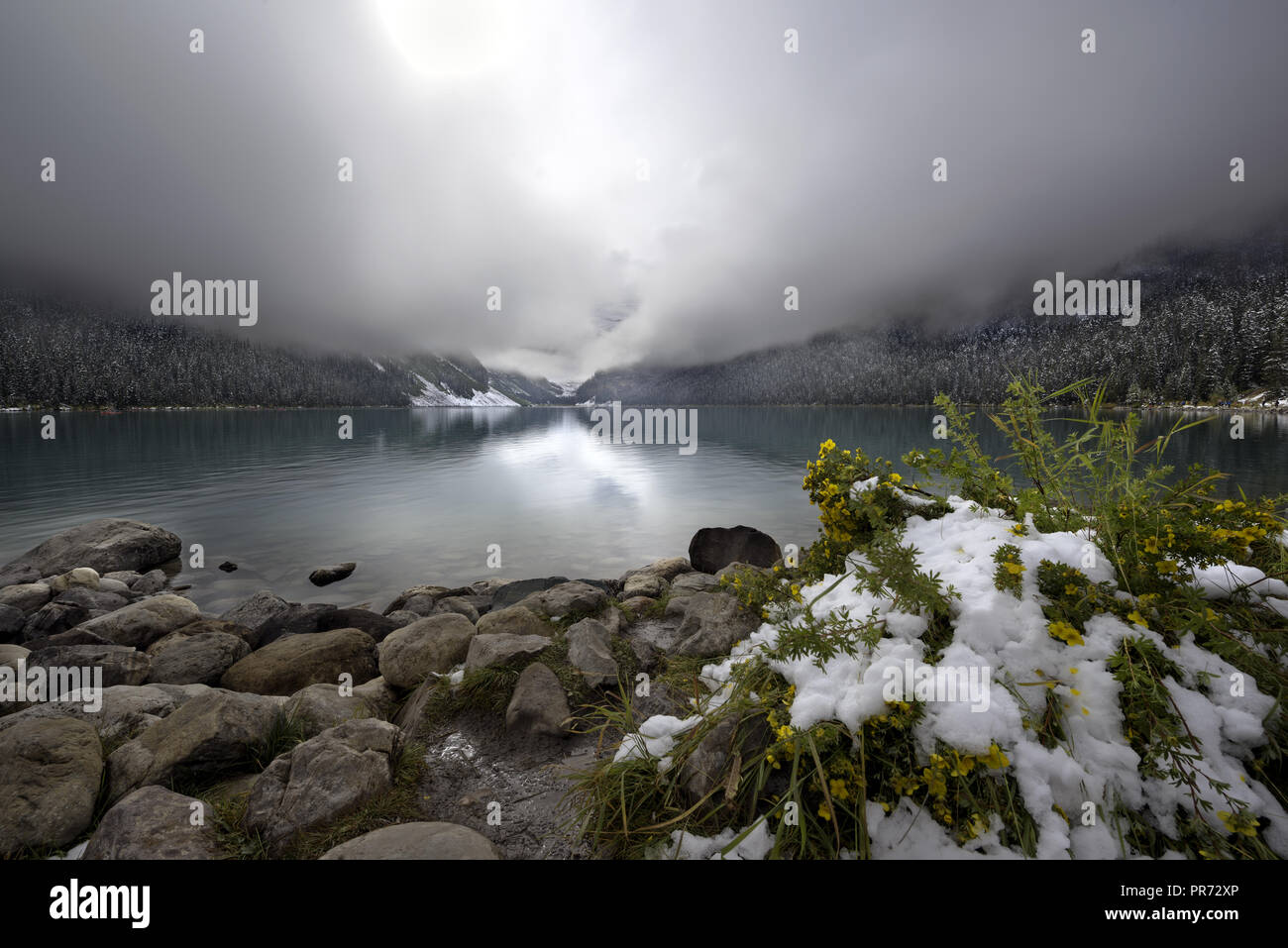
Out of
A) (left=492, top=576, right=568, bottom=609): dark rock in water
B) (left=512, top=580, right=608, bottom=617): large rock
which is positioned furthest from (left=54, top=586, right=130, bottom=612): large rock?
(left=512, top=580, right=608, bottom=617): large rock

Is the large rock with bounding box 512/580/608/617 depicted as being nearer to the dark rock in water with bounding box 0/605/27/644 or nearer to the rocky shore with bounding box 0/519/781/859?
the rocky shore with bounding box 0/519/781/859

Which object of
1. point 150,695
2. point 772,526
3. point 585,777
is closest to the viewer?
point 585,777

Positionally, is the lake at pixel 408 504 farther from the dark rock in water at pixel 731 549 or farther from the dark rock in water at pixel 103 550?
the dark rock in water at pixel 731 549

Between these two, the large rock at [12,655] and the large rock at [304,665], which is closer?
the large rock at [304,665]

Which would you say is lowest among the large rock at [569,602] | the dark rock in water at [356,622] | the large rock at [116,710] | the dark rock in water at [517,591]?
the dark rock in water at [356,622]

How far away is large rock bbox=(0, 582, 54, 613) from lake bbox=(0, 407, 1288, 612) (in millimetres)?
3336

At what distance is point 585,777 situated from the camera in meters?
3.39

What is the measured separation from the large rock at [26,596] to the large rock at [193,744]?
13.4 metres

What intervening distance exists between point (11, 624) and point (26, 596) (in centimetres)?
291

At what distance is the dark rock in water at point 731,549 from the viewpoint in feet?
40.5

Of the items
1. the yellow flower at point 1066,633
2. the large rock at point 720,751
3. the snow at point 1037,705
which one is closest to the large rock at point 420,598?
the snow at point 1037,705

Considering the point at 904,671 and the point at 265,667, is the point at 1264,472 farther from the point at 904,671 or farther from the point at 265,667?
the point at 265,667
